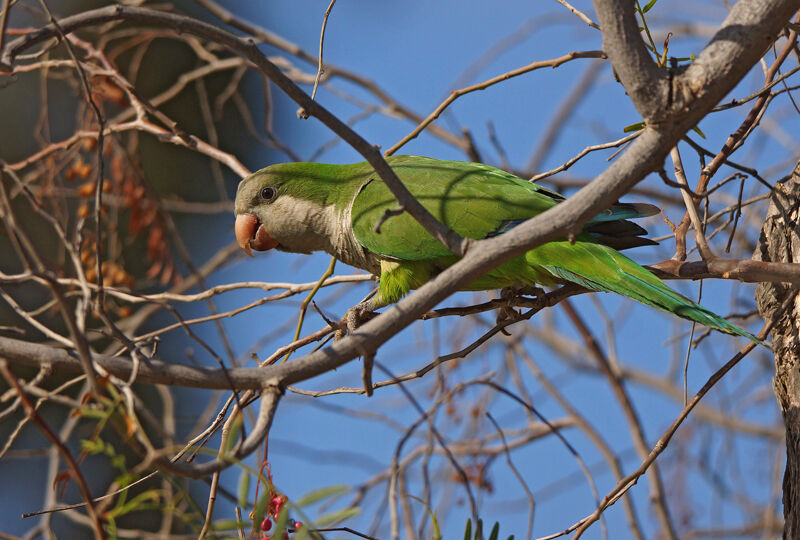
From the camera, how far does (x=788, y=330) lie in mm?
2475

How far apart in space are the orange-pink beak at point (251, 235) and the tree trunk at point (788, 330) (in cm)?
213

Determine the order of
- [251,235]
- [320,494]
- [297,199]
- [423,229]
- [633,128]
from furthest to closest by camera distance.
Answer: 1. [251,235]
2. [297,199]
3. [423,229]
4. [633,128]
5. [320,494]

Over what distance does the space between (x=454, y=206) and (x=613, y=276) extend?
2.51ft

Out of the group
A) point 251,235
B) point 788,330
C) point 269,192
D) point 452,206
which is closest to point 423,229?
point 452,206

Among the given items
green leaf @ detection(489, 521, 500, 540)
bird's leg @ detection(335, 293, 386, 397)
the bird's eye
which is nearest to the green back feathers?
bird's leg @ detection(335, 293, 386, 397)

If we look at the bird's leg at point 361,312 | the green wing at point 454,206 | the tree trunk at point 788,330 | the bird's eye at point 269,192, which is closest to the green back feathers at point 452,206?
the green wing at point 454,206

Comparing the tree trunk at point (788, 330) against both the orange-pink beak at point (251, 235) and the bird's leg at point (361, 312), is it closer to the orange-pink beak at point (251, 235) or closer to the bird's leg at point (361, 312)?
the bird's leg at point (361, 312)

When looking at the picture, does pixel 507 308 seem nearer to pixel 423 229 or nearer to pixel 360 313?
pixel 423 229

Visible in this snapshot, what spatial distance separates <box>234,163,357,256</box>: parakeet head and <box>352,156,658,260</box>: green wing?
345 mm

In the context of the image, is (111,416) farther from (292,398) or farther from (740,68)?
(292,398)

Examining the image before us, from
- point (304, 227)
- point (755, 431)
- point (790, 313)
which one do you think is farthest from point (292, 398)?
point (755, 431)

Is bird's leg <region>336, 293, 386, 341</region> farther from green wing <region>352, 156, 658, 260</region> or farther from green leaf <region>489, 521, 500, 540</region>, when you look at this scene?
green leaf <region>489, 521, 500, 540</region>

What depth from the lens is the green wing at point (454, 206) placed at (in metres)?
2.87

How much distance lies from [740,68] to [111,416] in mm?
1456
